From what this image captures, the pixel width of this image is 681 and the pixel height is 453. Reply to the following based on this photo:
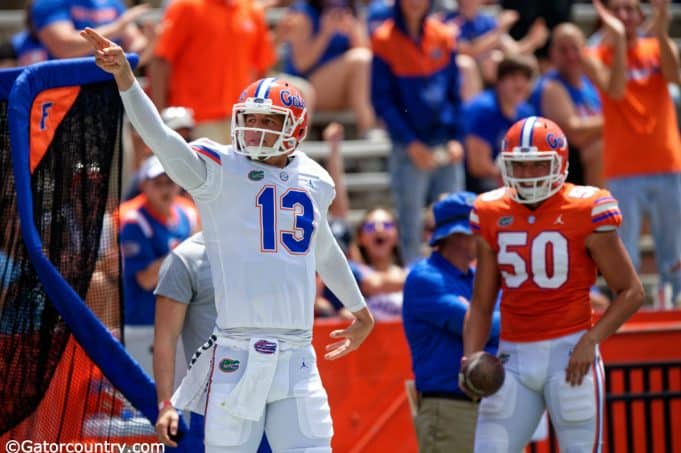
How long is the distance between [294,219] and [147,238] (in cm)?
298

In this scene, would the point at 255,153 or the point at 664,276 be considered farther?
the point at 664,276

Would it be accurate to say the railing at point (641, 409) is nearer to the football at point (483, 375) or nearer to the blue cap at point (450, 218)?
the blue cap at point (450, 218)

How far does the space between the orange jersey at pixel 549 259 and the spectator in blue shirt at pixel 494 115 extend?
12.8 ft

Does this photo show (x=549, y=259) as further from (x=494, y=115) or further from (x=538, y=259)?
(x=494, y=115)

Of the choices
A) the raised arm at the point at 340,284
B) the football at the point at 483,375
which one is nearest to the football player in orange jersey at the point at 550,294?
the football at the point at 483,375

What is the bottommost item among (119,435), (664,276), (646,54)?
(664,276)

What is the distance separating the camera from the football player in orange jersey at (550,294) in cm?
596

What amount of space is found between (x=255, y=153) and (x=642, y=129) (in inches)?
186

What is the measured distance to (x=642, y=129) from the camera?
9.10 metres

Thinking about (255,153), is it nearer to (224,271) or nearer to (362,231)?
(224,271)

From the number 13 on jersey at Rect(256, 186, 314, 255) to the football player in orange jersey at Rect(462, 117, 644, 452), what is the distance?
1.35 meters

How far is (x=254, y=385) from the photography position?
4.91 metres

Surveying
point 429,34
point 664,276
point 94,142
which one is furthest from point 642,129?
point 94,142

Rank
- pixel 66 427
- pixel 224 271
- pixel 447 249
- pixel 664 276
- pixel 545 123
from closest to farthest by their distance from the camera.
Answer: pixel 224 271 < pixel 66 427 < pixel 545 123 < pixel 447 249 < pixel 664 276
